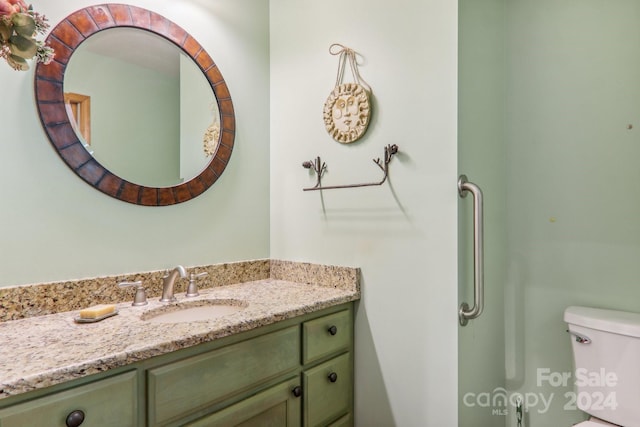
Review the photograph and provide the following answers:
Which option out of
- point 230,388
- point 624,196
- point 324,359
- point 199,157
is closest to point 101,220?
point 199,157

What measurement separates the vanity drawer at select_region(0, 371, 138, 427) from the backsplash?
57cm

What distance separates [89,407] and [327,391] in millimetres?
→ 914

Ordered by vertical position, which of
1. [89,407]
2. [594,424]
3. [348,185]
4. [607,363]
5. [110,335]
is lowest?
[594,424]

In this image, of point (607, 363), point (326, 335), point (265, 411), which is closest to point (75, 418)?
point (265, 411)

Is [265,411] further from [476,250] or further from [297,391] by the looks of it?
[476,250]

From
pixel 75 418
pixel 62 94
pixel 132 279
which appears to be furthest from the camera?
pixel 132 279

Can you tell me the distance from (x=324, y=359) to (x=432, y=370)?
17.4 inches

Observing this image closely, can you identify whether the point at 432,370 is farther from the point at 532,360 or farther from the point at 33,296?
the point at 33,296

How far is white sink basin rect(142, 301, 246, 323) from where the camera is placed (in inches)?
55.6

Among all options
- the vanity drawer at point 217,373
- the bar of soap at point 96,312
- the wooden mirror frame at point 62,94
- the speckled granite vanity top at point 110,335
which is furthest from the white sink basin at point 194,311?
the wooden mirror frame at point 62,94

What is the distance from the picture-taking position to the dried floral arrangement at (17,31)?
2.87ft

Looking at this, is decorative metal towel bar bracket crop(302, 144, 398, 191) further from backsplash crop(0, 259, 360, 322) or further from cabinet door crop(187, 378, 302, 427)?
→ cabinet door crop(187, 378, 302, 427)

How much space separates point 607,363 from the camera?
4.64 ft

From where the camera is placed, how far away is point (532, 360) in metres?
1.74
